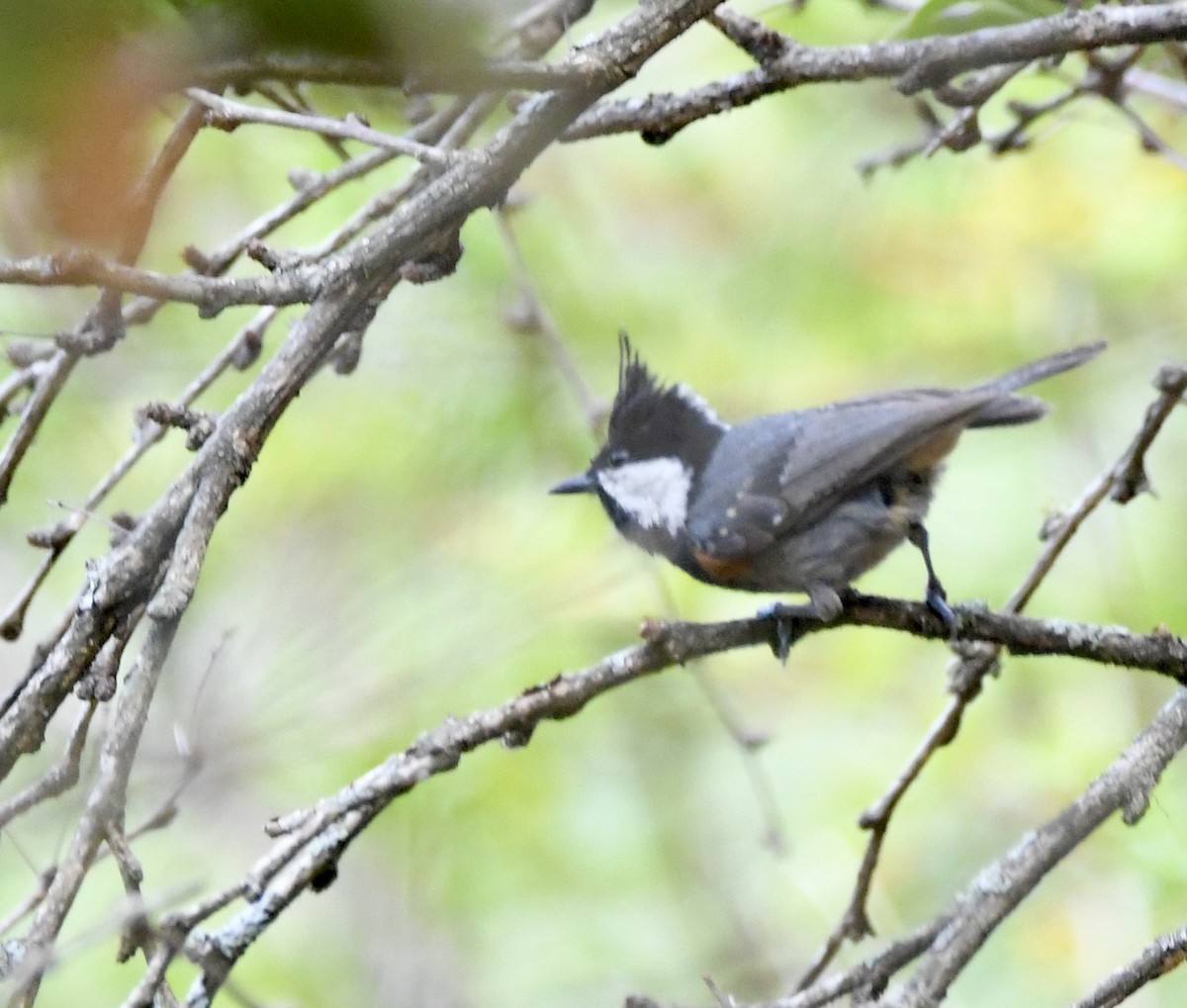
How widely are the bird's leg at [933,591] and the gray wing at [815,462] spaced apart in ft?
0.58

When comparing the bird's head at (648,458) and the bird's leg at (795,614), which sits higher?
→ the bird's head at (648,458)

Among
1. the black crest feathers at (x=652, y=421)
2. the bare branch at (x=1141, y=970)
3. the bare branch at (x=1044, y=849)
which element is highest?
the black crest feathers at (x=652, y=421)

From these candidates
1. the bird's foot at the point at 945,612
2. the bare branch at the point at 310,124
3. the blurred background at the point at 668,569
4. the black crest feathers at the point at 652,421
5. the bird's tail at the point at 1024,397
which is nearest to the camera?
the bare branch at the point at 310,124

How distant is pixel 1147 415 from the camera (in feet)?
8.98

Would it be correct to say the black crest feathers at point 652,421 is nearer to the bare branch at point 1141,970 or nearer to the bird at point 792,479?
the bird at point 792,479

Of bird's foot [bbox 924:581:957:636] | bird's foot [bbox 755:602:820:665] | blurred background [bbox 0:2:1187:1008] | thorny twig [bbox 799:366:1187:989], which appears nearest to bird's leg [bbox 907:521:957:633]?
bird's foot [bbox 924:581:957:636]

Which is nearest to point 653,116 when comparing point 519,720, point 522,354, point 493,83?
point 519,720

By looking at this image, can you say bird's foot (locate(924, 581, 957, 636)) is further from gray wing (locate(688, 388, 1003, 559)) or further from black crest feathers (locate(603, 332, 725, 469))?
black crest feathers (locate(603, 332, 725, 469))

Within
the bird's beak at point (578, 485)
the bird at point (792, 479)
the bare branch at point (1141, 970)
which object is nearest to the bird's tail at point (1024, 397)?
the bird at point (792, 479)

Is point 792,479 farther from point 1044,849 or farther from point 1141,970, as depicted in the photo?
point 1141,970

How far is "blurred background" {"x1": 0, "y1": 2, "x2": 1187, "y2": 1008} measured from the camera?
4488 millimetres

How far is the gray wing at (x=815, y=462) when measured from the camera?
3246 millimetres

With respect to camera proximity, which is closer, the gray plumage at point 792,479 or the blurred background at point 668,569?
the gray plumage at point 792,479

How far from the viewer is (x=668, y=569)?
5125 mm
